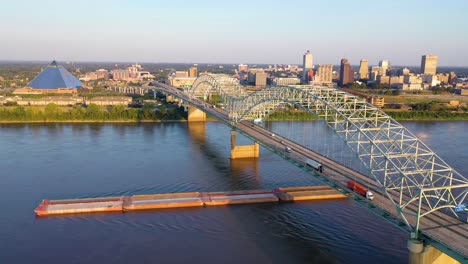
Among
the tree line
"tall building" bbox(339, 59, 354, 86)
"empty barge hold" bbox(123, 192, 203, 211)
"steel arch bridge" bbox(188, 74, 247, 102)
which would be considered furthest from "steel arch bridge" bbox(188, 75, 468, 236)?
"tall building" bbox(339, 59, 354, 86)

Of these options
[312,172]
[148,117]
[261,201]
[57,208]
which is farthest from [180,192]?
[148,117]

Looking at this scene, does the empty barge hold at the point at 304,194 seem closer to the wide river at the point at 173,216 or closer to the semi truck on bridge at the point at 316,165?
the wide river at the point at 173,216

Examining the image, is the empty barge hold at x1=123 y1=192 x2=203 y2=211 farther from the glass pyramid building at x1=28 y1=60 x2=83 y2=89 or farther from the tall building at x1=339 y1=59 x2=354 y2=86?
the tall building at x1=339 y1=59 x2=354 y2=86

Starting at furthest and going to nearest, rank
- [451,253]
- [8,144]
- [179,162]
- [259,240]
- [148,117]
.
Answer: [148,117] → [8,144] → [179,162] → [259,240] → [451,253]

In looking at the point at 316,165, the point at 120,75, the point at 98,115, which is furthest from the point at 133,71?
the point at 316,165

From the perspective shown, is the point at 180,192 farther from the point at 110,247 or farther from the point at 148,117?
the point at 148,117

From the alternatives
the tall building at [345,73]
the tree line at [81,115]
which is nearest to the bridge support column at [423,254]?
the tree line at [81,115]
